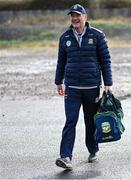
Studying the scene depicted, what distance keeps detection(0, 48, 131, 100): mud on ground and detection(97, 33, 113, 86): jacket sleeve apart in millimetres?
5694

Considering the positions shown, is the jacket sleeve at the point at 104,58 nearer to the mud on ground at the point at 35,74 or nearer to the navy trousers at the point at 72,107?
the navy trousers at the point at 72,107

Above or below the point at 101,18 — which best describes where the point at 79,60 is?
above

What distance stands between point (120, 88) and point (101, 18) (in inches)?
1006

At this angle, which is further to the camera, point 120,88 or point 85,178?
point 120,88

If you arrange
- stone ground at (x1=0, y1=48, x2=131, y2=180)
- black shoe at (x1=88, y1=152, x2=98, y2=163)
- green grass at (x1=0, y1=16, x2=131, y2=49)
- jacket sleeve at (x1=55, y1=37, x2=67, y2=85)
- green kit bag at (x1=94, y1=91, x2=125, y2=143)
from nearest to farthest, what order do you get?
stone ground at (x1=0, y1=48, x2=131, y2=180) → green kit bag at (x1=94, y1=91, x2=125, y2=143) → jacket sleeve at (x1=55, y1=37, x2=67, y2=85) → black shoe at (x1=88, y1=152, x2=98, y2=163) → green grass at (x1=0, y1=16, x2=131, y2=49)

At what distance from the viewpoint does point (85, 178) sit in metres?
6.91

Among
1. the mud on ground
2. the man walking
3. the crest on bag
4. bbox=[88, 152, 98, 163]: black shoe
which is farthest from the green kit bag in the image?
the mud on ground

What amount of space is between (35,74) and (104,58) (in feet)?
34.2

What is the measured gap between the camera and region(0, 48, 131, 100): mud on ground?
14.0 metres

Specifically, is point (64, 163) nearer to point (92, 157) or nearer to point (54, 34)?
point (92, 157)

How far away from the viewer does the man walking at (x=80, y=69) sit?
729 centimetres

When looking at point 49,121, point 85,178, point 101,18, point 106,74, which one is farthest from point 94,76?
point 101,18

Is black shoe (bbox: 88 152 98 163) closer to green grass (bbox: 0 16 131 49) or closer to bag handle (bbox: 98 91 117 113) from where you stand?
bag handle (bbox: 98 91 117 113)

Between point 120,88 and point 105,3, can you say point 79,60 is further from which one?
point 105,3
